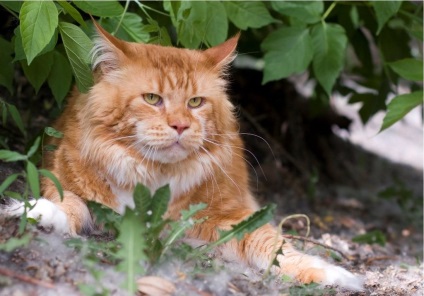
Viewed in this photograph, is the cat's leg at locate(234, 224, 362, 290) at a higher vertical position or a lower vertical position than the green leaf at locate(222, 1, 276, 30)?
lower

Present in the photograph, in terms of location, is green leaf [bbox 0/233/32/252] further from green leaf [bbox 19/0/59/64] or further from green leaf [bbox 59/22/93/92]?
green leaf [bbox 59/22/93/92]

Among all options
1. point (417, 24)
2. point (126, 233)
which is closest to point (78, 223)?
point (126, 233)

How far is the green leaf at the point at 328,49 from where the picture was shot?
11.3 feet

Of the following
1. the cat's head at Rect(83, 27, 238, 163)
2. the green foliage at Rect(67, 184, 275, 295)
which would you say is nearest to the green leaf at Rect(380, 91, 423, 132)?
the cat's head at Rect(83, 27, 238, 163)

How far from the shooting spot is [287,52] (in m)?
3.39

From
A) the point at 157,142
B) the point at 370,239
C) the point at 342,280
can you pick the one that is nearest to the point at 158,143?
the point at 157,142

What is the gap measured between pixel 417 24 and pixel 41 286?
269 centimetres

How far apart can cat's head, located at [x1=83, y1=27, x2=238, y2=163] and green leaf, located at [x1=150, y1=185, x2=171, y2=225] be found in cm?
40

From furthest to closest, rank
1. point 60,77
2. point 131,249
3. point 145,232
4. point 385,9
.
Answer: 1. point 385,9
2. point 60,77
3. point 145,232
4. point 131,249

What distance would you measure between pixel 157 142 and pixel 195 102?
0.93 feet

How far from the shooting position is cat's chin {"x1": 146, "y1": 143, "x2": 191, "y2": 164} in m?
2.60

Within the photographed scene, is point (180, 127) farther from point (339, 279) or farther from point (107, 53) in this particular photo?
point (339, 279)

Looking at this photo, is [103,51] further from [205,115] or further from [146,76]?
[205,115]

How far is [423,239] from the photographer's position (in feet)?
14.9
